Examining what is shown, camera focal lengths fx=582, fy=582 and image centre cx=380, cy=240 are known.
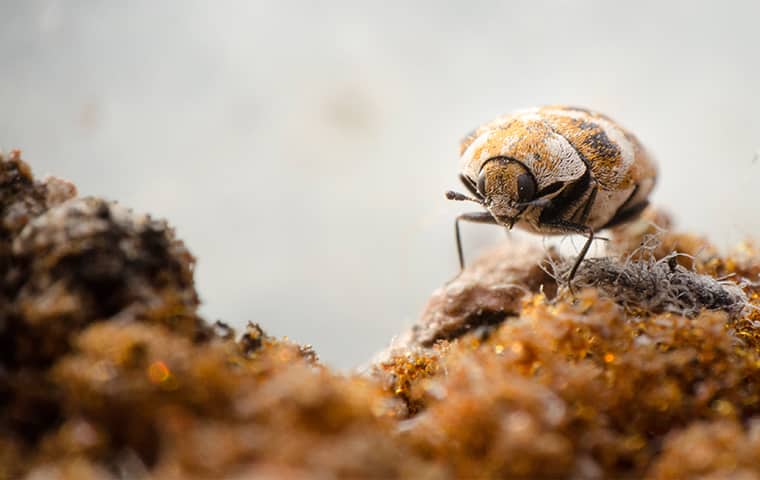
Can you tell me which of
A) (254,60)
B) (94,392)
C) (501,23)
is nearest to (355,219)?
(254,60)

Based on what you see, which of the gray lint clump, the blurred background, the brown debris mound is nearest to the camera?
the brown debris mound

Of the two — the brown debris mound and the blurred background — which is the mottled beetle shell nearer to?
the brown debris mound

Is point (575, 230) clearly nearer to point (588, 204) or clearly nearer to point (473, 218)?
point (588, 204)

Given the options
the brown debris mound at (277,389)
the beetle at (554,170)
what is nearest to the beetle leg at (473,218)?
the beetle at (554,170)

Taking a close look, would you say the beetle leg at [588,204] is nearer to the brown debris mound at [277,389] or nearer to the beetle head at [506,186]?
the beetle head at [506,186]

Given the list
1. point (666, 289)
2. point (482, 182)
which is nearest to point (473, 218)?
point (482, 182)

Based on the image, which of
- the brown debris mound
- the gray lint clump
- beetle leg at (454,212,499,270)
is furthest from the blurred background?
the brown debris mound
